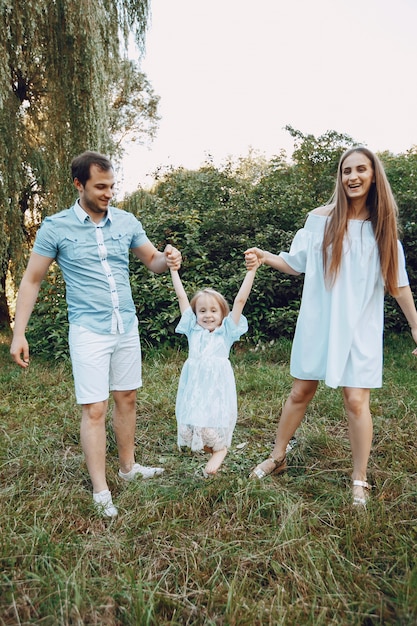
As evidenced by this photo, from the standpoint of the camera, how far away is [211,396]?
9.53ft

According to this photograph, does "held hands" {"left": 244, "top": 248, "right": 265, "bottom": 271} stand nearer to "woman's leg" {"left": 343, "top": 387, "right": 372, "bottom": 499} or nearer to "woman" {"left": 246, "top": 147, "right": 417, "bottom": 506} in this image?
"woman" {"left": 246, "top": 147, "right": 417, "bottom": 506}

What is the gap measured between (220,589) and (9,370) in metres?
4.59

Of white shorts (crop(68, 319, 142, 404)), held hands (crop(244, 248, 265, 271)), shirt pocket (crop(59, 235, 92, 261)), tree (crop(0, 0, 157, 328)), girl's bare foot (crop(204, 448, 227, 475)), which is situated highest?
tree (crop(0, 0, 157, 328))

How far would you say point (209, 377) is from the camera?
2926mm

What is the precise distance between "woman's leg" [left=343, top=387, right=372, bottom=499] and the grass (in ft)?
0.47

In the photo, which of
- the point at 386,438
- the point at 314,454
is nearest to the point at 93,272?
the point at 314,454

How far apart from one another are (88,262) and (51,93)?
16.2 feet

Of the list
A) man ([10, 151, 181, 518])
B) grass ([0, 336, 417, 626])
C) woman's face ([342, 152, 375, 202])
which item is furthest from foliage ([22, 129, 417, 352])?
woman's face ([342, 152, 375, 202])

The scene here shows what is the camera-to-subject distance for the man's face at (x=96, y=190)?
104 inches

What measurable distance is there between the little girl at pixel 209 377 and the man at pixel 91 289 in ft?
1.32

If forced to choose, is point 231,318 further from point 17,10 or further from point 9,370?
point 17,10

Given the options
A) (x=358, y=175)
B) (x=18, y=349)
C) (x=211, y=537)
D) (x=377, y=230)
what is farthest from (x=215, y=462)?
(x=358, y=175)

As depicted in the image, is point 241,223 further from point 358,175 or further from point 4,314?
point 358,175

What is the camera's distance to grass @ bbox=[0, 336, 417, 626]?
185cm
